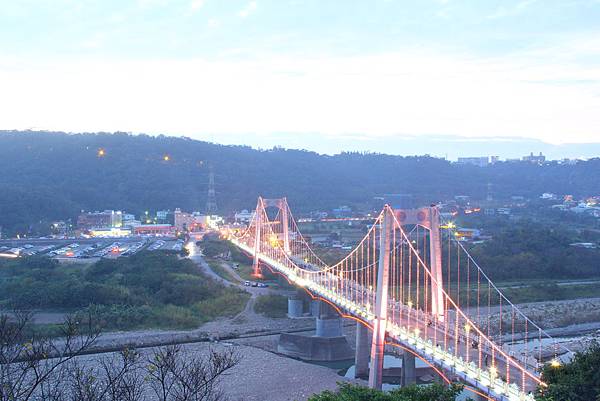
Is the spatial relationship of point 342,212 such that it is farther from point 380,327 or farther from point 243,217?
point 380,327

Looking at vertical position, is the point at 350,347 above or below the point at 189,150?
below

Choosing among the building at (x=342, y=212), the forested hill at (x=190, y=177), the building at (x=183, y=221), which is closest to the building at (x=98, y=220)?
the forested hill at (x=190, y=177)

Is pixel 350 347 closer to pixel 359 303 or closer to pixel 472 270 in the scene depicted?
pixel 359 303

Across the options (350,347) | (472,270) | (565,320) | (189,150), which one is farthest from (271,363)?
(189,150)

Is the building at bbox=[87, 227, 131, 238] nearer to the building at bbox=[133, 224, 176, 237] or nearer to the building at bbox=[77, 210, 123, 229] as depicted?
the building at bbox=[133, 224, 176, 237]

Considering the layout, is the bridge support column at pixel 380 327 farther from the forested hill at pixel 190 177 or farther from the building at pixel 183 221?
the forested hill at pixel 190 177
